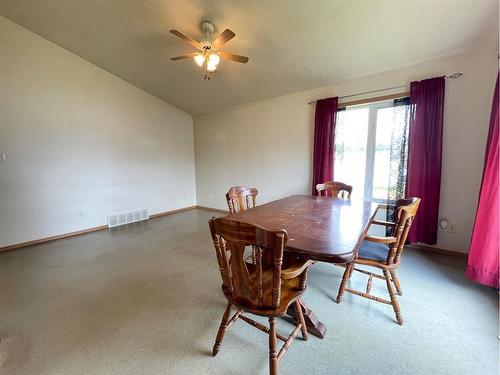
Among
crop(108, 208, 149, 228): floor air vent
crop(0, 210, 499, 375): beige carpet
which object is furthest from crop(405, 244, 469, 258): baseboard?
crop(108, 208, 149, 228): floor air vent

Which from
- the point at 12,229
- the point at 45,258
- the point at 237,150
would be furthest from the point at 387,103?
the point at 12,229

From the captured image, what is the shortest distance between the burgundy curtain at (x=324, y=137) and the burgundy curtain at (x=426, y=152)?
980 millimetres

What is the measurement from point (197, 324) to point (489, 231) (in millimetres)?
2584

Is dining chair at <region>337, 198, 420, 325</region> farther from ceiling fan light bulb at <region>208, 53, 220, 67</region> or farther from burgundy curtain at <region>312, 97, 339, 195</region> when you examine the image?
ceiling fan light bulb at <region>208, 53, 220, 67</region>

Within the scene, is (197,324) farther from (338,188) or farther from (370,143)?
(370,143)

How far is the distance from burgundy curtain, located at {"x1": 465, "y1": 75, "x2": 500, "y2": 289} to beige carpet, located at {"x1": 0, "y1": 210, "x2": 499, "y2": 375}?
18 cm

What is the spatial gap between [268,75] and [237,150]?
1748mm

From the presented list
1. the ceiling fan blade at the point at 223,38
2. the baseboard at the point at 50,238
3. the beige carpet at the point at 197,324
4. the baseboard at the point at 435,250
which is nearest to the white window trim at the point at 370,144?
the baseboard at the point at 435,250

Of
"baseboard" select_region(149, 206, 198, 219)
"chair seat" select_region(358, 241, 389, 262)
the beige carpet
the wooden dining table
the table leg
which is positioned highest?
the wooden dining table

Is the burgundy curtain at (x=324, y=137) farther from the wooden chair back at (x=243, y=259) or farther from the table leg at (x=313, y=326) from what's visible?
the wooden chair back at (x=243, y=259)

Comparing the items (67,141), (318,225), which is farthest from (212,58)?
(67,141)

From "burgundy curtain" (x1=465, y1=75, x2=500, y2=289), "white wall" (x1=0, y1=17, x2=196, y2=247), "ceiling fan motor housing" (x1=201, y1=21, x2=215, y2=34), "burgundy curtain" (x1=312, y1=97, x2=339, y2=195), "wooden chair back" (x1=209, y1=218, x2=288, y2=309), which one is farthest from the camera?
"burgundy curtain" (x1=312, y1=97, x2=339, y2=195)

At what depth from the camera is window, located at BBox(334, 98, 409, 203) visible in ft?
9.55

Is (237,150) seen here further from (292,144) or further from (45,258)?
(45,258)
